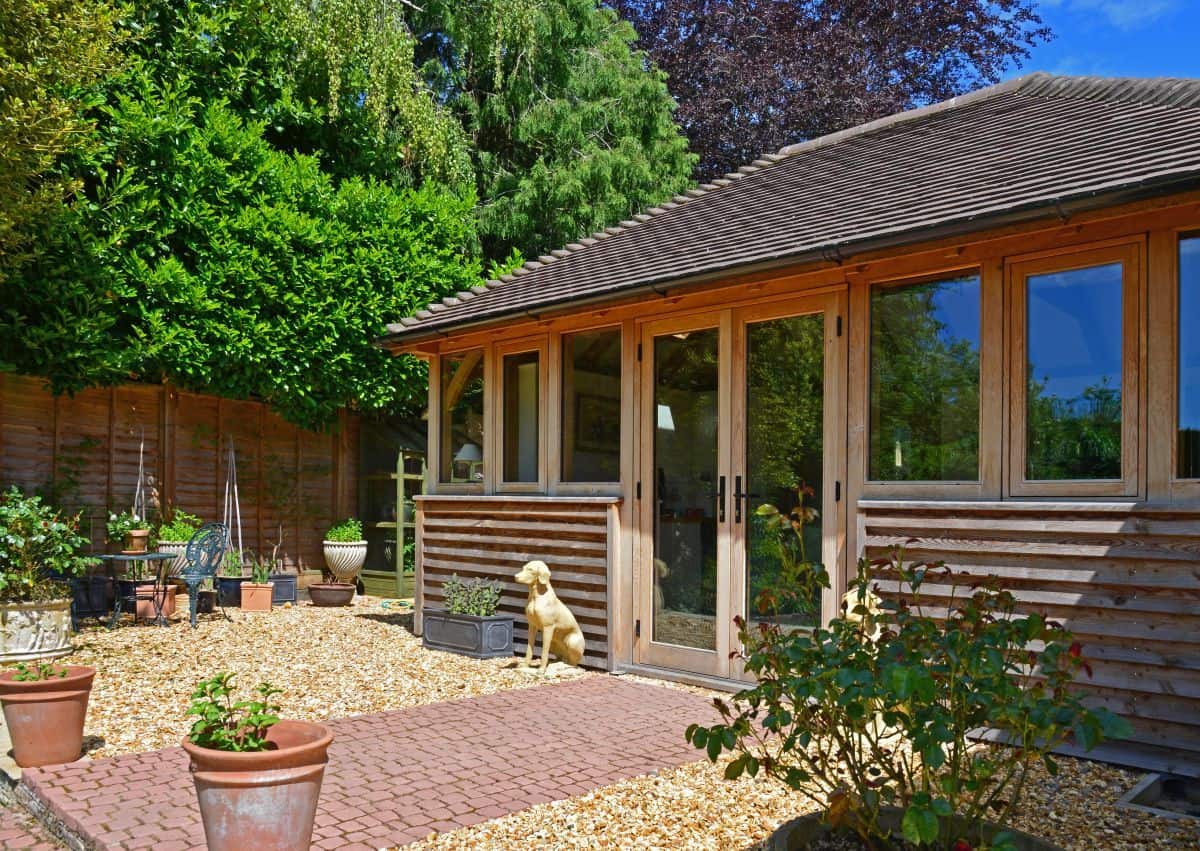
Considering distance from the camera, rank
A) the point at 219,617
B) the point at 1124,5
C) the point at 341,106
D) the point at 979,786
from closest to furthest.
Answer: the point at 979,786 → the point at 219,617 → the point at 341,106 → the point at 1124,5

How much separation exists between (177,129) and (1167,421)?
32.3 feet

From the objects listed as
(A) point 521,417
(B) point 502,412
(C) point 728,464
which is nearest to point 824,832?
(C) point 728,464

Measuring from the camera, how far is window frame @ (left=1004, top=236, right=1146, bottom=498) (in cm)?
480

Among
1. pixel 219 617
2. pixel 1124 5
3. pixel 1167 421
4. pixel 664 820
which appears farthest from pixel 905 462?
pixel 1124 5

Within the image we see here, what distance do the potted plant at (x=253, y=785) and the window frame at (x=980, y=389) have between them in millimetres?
3735

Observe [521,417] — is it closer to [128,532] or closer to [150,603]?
[150,603]

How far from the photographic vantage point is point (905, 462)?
5.72 metres

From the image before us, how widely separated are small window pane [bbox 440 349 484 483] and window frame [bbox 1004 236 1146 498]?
16.2 ft

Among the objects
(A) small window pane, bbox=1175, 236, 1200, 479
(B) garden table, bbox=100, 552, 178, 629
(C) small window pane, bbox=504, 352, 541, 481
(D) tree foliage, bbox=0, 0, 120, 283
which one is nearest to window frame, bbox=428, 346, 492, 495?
(C) small window pane, bbox=504, 352, 541, 481

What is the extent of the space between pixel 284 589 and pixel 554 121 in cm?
867

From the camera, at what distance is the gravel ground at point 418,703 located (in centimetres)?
377

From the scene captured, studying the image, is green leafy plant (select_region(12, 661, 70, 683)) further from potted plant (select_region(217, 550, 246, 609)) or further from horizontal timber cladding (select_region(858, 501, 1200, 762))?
potted plant (select_region(217, 550, 246, 609))

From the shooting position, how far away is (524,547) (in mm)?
8031

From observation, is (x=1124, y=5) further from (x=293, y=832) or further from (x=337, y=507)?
(x=293, y=832)
